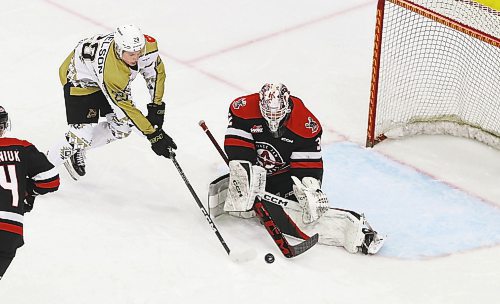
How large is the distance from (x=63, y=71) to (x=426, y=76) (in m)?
2.38

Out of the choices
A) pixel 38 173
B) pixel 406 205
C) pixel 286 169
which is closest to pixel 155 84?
pixel 286 169

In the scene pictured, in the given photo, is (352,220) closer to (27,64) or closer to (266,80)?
(266,80)

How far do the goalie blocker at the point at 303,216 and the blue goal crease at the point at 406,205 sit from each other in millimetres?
158

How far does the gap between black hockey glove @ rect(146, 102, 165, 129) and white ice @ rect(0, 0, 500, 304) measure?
42cm

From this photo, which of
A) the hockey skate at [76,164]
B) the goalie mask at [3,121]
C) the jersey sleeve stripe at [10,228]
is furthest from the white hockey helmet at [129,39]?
the jersey sleeve stripe at [10,228]

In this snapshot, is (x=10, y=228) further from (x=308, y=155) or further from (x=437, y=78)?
(x=437, y=78)

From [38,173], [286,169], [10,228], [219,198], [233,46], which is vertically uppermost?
[38,173]

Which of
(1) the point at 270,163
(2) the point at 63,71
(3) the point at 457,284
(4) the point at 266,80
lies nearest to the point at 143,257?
(1) the point at 270,163

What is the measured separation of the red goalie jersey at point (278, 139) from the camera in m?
4.26

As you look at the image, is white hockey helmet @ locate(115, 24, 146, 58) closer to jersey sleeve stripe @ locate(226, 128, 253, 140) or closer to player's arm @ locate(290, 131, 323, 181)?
jersey sleeve stripe @ locate(226, 128, 253, 140)

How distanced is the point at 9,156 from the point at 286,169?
157 cm

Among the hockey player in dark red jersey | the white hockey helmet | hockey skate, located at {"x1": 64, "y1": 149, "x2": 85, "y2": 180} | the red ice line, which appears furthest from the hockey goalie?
the hockey player in dark red jersey

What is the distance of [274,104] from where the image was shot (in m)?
4.11

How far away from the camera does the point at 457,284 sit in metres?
4.07
